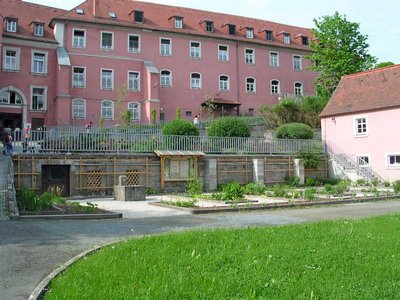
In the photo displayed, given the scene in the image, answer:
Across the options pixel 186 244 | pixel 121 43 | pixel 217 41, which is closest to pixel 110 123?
pixel 121 43

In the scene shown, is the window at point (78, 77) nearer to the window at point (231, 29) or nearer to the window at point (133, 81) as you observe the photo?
the window at point (133, 81)

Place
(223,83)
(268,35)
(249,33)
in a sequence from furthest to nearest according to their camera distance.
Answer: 1. (268,35)
2. (249,33)
3. (223,83)

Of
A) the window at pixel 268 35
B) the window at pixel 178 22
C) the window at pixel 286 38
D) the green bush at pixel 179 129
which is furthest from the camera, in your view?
the window at pixel 286 38

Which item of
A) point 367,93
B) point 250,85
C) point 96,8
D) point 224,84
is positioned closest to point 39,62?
point 96,8

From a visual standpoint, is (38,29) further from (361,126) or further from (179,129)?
(361,126)

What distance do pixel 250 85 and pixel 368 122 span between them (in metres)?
22.3

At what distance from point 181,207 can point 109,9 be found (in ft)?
120

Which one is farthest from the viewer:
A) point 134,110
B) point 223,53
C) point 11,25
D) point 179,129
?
point 223,53

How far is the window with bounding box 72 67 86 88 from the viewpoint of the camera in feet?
144

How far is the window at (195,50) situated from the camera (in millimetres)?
49625

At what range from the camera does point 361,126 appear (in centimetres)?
3256

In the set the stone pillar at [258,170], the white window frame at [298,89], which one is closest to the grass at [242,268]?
the stone pillar at [258,170]

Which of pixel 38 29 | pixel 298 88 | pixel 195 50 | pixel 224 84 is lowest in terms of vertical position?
pixel 224 84

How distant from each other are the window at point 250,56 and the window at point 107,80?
1627 centimetres
